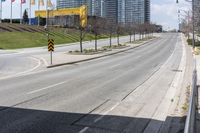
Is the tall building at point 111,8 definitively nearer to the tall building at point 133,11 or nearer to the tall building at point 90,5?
the tall building at point 90,5

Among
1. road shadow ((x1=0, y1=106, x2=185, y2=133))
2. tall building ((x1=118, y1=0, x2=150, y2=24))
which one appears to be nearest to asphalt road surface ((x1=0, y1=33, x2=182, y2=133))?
road shadow ((x1=0, y1=106, x2=185, y2=133))

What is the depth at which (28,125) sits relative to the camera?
10.2 meters

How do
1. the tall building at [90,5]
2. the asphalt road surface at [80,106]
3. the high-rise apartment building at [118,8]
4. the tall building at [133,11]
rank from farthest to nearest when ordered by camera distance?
the tall building at [133,11]
the high-rise apartment building at [118,8]
the tall building at [90,5]
the asphalt road surface at [80,106]

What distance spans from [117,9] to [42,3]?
25.2 meters

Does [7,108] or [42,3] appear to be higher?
[42,3]

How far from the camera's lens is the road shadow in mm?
9968

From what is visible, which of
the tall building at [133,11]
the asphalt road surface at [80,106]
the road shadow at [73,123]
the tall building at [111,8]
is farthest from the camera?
Result: the tall building at [133,11]

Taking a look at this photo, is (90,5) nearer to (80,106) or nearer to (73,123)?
(80,106)

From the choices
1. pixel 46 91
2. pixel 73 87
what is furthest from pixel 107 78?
pixel 46 91

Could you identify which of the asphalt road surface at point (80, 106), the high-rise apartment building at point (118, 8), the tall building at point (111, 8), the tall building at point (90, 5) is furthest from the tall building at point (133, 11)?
the asphalt road surface at point (80, 106)

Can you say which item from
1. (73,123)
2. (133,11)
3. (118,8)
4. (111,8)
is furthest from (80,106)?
(133,11)

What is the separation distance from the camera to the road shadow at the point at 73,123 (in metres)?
9.97

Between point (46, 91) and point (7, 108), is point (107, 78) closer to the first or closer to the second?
point (46, 91)

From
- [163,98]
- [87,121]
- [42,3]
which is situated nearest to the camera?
[87,121]
